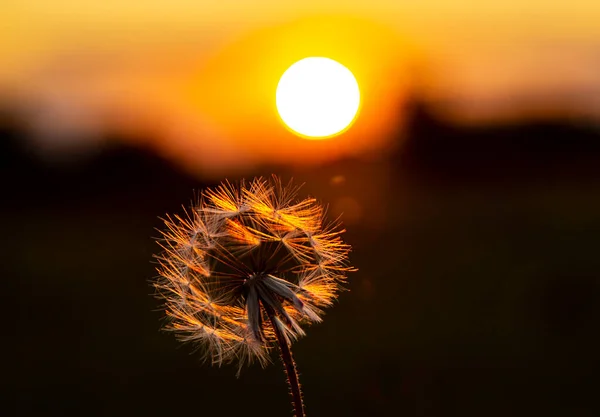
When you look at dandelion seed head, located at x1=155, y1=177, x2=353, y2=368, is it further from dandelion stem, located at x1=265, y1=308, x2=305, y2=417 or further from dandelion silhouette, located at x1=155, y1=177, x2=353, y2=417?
dandelion stem, located at x1=265, y1=308, x2=305, y2=417

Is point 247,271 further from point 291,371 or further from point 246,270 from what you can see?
point 291,371

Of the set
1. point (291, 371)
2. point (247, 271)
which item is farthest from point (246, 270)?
point (291, 371)

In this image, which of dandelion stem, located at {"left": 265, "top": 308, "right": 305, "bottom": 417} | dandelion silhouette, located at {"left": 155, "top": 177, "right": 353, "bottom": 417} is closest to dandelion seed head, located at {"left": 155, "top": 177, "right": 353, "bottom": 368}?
dandelion silhouette, located at {"left": 155, "top": 177, "right": 353, "bottom": 417}

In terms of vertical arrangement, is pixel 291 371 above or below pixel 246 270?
below

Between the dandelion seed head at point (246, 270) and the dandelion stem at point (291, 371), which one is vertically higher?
the dandelion seed head at point (246, 270)

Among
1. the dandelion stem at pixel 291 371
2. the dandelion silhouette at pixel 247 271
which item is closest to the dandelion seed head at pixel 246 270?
the dandelion silhouette at pixel 247 271

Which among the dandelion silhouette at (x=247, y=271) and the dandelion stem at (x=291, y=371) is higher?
the dandelion silhouette at (x=247, y=271)

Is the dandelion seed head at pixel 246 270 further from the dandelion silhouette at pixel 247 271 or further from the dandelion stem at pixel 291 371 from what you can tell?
the dandelion stem at pixel 291 371

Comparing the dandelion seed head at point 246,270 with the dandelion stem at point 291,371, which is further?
the dandelion seed head at point 246,270
